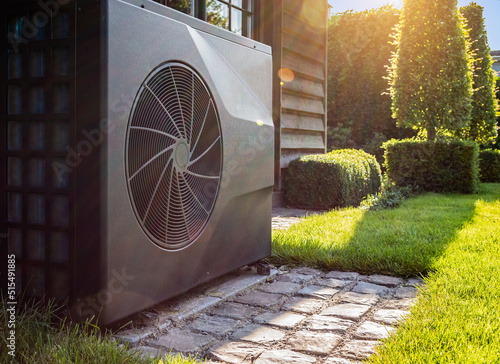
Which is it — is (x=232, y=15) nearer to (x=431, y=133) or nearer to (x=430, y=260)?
(x=430, y=260)

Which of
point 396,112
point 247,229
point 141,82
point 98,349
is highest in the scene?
point 396,112

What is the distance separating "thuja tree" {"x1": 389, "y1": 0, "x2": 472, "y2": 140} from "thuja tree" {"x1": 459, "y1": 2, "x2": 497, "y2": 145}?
309 cm

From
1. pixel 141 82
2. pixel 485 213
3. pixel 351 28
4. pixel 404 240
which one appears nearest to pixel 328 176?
pixel 485 213

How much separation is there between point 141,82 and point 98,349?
3.04 ft

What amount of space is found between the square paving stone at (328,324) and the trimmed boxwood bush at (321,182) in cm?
373

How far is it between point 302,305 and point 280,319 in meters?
0.24

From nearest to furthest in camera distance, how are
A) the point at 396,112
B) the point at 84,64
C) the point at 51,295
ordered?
the point at 84,64 < the point at 51,295 < the point at 396,112

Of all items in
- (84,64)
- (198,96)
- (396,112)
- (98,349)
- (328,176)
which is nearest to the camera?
(98,349)

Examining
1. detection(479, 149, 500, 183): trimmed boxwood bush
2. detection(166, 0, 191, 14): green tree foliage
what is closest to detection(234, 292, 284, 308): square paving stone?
detection(166, 0, 191, 14): green tree foliage

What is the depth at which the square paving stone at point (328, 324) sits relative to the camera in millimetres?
2080

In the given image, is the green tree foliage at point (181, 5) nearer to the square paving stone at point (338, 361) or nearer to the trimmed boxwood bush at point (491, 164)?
the square paving stone at point (338, 361)

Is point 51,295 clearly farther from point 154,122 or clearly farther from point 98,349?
point 154,122

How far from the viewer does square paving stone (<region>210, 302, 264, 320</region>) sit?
2248 millimetres

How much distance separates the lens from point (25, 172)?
6.16ft
